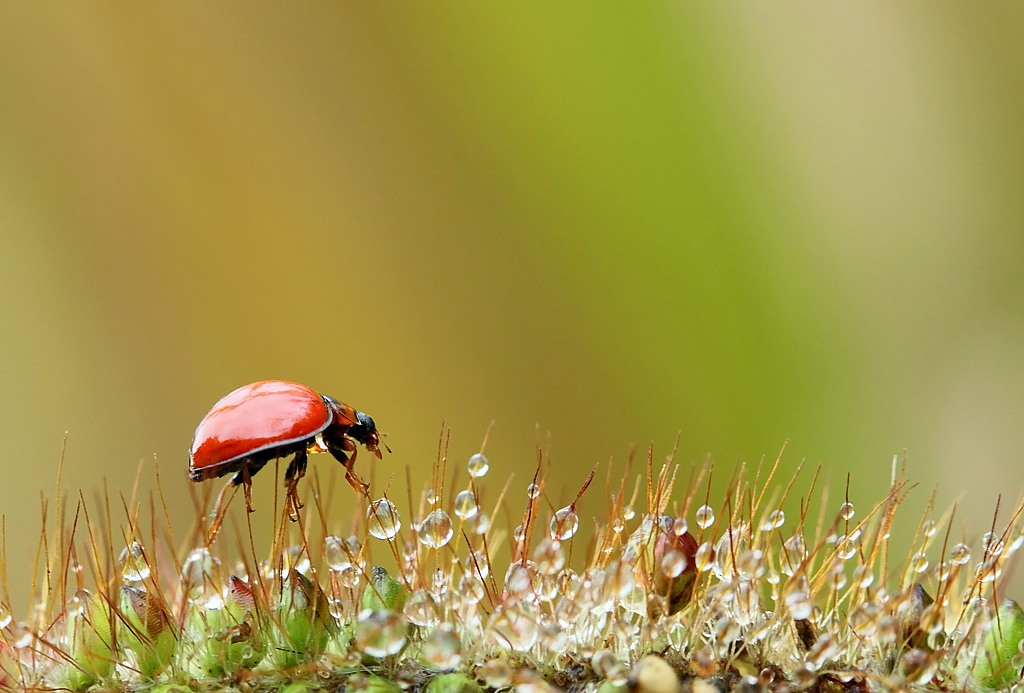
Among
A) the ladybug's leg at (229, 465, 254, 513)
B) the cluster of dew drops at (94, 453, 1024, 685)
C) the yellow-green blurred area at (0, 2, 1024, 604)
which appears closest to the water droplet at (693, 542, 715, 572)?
the cluster of dew drops at (94, 453, 1024, 685)

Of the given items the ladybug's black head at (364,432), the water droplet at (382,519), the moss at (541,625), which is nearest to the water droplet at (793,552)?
the moss at (541,625)

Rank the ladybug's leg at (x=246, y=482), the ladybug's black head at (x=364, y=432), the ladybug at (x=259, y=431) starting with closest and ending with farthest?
the ladybug's leg at (x=246, y=482)
the ladybug at (x=259, y=431)
the ladybug's black head at (x=364, y=432)

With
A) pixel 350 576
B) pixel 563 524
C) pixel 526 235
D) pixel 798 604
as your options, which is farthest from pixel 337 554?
pixel 526 235

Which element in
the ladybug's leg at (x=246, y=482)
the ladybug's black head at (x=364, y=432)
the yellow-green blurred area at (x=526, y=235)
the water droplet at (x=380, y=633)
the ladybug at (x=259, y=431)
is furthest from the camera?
the yellow-green blurred area at (x=526, y=235)

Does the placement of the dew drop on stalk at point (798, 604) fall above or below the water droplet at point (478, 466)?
below

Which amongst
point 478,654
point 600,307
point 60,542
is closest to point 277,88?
point 600,307

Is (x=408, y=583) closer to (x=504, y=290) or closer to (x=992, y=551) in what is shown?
(x=992, y=551)

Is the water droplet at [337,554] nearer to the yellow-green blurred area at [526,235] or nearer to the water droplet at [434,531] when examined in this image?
the water droplet at [434,531]
